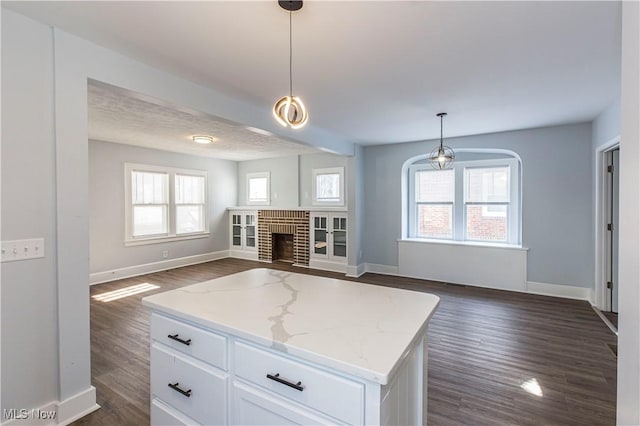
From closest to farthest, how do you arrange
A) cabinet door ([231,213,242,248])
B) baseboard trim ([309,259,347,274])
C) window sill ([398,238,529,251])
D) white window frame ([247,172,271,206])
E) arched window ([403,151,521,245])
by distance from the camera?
window sill ([398,238,529,251]) < arched window ([403,151,521,245]) < baseboard trim ([309,259,347,274]) < white window frame ([247,172,271,206]) < cabinet door ([231,213,242,248])

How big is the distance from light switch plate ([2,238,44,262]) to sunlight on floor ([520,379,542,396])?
11.6 feet

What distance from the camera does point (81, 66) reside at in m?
2.09

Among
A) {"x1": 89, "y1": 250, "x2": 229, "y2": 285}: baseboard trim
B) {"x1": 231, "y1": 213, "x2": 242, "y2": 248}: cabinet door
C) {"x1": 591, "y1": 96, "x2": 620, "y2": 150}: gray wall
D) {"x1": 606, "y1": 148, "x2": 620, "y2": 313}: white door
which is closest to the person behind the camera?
{"x1": 591, "y1": 96, "x2": 620, "y2": 150}: gray wall

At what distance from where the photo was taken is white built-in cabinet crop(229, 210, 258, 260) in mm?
7488

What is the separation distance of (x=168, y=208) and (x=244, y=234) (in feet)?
6.28

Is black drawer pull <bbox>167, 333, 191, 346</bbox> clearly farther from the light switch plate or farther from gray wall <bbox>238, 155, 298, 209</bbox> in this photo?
gray wall <bbox>238, 155, 298, 209</bbox>

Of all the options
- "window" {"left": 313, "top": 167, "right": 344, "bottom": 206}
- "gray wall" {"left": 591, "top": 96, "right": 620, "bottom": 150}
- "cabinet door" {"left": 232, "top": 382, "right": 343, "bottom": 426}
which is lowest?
"cabinet door" {"left": 232, "top": 382, "right": 343, "bottom": 426}

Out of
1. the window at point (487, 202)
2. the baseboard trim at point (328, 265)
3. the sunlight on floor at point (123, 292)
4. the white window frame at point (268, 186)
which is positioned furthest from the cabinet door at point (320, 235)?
the sunlight on floor at point (123, 292)

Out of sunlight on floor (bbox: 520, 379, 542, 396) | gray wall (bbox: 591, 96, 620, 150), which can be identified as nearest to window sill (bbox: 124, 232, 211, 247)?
sunlight on floor (bbox: 520, 379, 542, 396)

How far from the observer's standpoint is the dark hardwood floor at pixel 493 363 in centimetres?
209

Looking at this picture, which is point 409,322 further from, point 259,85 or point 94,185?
point 94,185

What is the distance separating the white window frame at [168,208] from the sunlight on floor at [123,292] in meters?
1.07

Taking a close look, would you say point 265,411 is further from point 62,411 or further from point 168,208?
point 168,208

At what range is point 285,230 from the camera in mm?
6992
